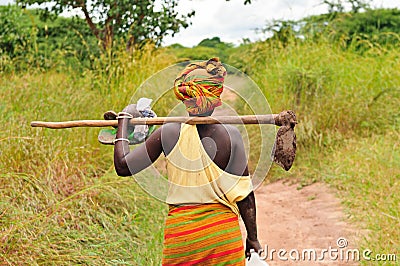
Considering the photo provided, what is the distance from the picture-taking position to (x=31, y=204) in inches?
153

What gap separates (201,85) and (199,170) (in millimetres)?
334

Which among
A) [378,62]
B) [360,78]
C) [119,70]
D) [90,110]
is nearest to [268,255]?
[90,110]

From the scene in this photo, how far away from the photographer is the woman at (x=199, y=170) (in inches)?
89.3

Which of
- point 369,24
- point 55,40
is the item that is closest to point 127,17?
point 55,40

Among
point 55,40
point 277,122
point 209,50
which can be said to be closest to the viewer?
point 277,122

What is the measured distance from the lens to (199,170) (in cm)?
226

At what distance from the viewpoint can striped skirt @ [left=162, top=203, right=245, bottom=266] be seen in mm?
2309

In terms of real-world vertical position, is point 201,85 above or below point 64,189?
above

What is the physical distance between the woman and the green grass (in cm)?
125

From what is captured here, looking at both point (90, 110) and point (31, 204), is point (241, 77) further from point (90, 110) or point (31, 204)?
point (90, 110)

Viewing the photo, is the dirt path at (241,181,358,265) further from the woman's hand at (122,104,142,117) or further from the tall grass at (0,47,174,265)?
the woman's hand at (122,104,142,117)

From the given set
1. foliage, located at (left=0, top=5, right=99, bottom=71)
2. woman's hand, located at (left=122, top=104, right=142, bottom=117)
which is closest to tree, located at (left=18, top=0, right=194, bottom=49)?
foliage, located at (left=0, top=5, right=99, bottom=71)

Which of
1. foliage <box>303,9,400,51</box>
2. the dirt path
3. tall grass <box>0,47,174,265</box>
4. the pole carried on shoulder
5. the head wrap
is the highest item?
foliage <box>303,9,400,51</box>

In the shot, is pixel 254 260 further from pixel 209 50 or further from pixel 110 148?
pixel 209 50
